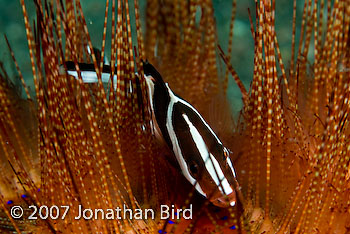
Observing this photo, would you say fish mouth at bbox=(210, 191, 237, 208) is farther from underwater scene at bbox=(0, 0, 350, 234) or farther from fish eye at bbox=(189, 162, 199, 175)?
fish eye at bbox=(189, 162, 199, 175)

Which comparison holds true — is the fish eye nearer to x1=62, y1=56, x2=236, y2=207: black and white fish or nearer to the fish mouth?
x1=62, y1=56, x2=236, y2=207: black and white fish

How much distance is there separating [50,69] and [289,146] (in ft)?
3.30

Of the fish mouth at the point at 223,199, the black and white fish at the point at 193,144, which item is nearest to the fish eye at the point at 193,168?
the black and white fish at the point at 193,144

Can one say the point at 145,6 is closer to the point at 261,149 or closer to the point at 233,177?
the point at 261,149

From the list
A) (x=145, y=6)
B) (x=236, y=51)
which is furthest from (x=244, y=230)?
(x=236, y=51)

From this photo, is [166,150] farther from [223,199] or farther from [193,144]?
[223,199]

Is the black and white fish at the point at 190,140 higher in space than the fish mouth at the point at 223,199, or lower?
higher

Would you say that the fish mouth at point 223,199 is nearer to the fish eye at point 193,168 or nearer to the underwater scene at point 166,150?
the underwater scene at point 166,150

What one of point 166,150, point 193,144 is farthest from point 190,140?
point 166,150

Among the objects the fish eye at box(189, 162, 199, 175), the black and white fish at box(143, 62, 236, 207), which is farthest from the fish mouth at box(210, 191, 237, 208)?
the fish eye at box(189, 162, 199, 175)

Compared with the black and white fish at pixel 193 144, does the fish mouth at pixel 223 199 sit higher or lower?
lower

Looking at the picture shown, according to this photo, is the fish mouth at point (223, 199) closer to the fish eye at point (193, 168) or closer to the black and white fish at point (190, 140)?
the black and white fish at point (190, 140)

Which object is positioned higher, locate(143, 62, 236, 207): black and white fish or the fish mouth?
locate(143, 62, 236, 207): black and white fish

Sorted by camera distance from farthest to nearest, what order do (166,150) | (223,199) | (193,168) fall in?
(166,150) → (193,168) → (223,199)
